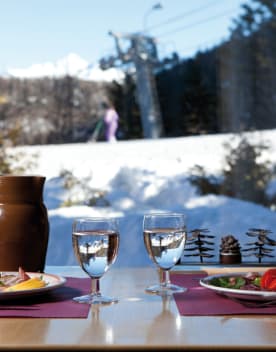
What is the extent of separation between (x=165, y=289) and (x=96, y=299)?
116 millimetres

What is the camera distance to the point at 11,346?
0.58 metres

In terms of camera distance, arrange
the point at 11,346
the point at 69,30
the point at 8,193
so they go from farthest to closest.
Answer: the point at 69,30 < the point at 8,193 < the point at 11,346

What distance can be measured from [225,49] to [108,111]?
71 cm

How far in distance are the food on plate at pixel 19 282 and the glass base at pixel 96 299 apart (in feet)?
0.17

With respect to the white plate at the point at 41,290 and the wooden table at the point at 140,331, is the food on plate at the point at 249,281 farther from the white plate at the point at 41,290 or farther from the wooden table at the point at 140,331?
the white plate at the point at 41,290

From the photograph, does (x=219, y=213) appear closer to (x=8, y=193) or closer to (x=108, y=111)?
(x=108, y=111)

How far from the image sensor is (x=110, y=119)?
3.50m

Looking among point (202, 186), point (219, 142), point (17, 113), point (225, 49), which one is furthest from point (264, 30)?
point (17, 113)

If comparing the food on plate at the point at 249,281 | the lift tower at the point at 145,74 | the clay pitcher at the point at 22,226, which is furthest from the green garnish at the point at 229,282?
the lift tower at the point at 145,74

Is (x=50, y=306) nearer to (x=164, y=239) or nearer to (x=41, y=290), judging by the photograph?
(x=41, y=290)

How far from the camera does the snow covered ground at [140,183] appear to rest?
3.21 meters

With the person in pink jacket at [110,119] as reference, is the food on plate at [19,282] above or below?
below

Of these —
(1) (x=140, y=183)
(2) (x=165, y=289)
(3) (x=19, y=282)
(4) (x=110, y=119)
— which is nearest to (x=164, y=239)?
(2) (x=165, y=289)

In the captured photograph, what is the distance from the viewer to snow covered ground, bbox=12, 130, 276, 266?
3213 millimetres
